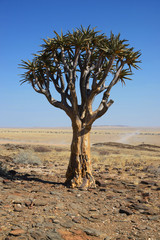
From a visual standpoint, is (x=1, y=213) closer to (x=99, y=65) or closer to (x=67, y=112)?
(x=67, y=112)

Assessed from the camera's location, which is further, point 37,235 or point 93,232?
point 93,232

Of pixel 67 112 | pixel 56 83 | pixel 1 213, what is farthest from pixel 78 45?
pixel 1 213

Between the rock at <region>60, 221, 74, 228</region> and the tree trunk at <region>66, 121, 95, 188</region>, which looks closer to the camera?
the rock at <region>60, 221, 74, 228</region>

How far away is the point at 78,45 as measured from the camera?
9172mm

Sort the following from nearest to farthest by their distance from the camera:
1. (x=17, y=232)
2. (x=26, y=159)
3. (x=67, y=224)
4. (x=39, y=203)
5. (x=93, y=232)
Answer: (x=17, y=232), (x=93, y=232), (x=67, y=224), (x=39, y=203), (x=26, y=159)

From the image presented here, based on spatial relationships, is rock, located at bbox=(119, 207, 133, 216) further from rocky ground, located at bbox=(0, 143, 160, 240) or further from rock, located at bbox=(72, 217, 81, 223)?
rock, located at bbox=(72, 217, 81, 223)

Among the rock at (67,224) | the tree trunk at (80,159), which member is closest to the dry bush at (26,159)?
the tree trunk at (80,159)

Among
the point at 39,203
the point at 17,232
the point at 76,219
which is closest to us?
the point at 17,232

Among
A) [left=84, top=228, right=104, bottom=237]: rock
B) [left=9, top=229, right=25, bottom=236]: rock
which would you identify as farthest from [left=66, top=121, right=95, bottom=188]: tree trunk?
[left=9, top=229, right=25, bottom=236]: rock

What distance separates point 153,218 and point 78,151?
383 centimetres

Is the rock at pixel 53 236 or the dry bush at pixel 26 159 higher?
the rock at pixel 53 236

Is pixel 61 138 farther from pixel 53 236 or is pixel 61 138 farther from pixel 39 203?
pixel 53 236

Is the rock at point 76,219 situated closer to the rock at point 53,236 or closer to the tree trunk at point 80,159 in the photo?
the rock at point 53,236

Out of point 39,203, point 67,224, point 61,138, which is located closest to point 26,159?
point 39,203
